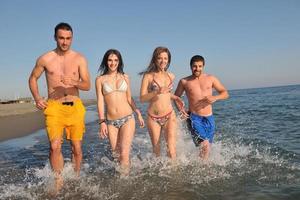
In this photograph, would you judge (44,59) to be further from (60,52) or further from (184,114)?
(184,114)

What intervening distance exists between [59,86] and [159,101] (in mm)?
1982

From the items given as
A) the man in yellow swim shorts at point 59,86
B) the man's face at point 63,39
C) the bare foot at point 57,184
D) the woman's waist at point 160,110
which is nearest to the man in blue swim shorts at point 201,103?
the woman's waist at point 160,110

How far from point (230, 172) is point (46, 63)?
400cm

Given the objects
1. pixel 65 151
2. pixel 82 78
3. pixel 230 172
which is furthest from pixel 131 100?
pixel 65 151

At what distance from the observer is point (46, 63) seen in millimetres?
5535

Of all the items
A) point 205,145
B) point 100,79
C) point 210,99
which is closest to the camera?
point 100,79

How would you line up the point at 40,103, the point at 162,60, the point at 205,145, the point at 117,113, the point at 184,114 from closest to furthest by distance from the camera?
the point at 40,103
the point at 117,113
the point at 162,60
the point at 184,114
the point at 205,145

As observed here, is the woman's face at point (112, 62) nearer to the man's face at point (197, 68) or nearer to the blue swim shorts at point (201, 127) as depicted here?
the man's face at point (197, 68)

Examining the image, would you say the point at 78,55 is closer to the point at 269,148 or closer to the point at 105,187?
the point at 105,187

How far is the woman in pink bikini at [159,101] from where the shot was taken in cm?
651

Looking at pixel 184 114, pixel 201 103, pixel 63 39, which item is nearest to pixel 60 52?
pixel 63 39

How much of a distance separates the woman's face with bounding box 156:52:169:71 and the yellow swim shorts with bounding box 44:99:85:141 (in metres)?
1.71

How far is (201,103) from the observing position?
7.16 meters

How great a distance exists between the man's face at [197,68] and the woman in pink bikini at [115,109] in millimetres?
1608
